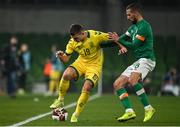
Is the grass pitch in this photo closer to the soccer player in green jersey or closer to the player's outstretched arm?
the soccer player in green jersey

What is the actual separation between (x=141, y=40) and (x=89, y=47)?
119 cm

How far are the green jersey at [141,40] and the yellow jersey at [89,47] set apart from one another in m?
0.49

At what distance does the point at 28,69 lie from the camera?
36688 mm

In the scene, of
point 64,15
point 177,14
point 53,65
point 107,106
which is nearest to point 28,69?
point 53,65

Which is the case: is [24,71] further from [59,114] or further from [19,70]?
[59,114]

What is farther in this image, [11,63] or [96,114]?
[11,63]

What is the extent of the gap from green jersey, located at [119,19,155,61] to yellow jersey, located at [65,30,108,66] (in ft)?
1.60

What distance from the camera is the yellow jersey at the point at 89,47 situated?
693 inches

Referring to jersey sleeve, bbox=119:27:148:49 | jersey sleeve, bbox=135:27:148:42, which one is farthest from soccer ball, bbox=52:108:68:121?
jersey sleeve, bbox=135:27:148:42

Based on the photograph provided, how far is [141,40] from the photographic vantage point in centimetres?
1711

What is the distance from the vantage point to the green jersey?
17109mm

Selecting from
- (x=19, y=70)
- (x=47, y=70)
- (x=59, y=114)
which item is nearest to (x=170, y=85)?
(x=47, y=70)

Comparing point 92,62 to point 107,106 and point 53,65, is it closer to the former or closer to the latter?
point 107,106

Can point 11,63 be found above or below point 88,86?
above
